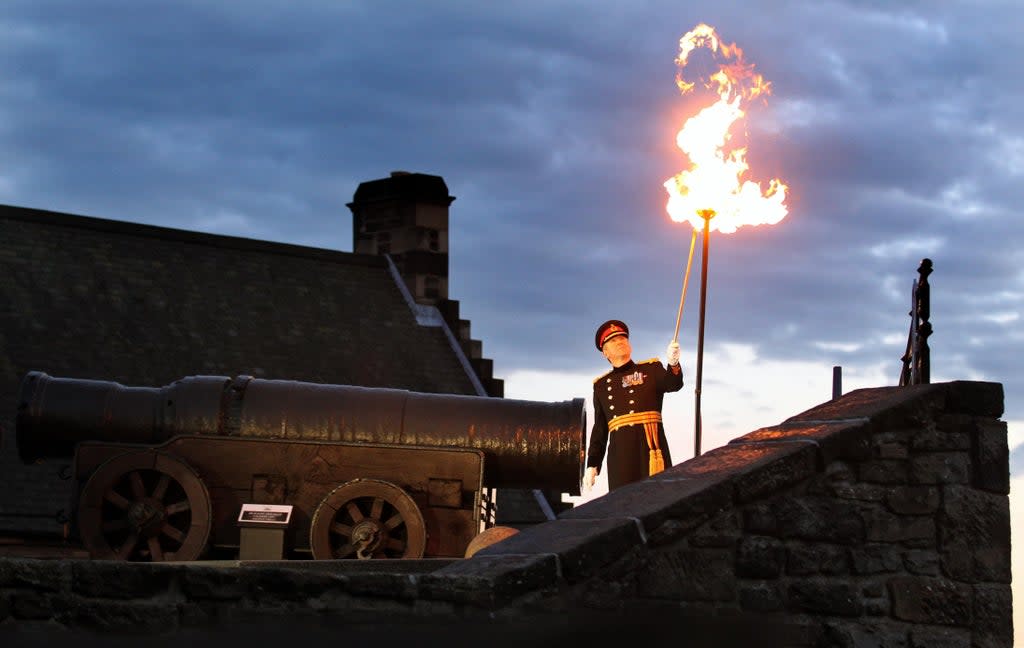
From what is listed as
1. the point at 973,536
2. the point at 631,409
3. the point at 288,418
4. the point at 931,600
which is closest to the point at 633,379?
the point at 631,409

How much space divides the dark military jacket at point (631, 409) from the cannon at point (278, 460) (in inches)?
80.0

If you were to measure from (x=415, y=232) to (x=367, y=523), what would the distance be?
48.9 feet

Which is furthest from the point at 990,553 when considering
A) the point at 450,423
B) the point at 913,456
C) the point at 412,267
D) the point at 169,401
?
the point at 412,267

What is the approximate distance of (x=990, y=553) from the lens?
8.88 metres

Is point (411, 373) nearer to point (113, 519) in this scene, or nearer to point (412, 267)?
point (412, 267)

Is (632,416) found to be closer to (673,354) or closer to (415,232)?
(673,354)

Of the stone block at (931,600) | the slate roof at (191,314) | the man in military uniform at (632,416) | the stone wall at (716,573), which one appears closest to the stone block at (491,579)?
the stone wall at (716,573)

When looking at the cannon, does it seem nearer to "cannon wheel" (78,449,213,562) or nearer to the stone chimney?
"cannon wheel" (78,449,213,562)

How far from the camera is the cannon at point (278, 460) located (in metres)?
13.7

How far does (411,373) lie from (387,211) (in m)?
4.27

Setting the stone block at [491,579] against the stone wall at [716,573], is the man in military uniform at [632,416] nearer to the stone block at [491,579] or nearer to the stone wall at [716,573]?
the stone wall at [716,573]

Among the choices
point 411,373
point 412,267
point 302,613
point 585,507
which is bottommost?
point 302,613

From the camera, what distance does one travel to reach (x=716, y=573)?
8.01 m

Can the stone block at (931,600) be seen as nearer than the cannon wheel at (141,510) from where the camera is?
Yes
